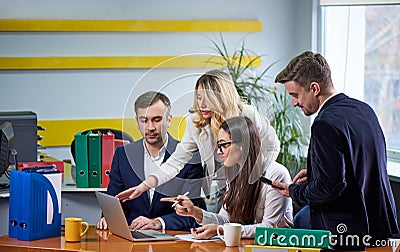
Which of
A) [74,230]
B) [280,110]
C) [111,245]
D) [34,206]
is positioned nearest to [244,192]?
[111,245]

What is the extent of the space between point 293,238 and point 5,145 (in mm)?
2008

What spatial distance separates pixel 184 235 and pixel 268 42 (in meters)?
3.26

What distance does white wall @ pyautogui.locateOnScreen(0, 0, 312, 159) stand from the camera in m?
5.68

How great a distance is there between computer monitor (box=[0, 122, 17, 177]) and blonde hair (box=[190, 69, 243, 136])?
4.79 feet

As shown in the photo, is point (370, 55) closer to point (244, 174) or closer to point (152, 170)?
point (244, 174)

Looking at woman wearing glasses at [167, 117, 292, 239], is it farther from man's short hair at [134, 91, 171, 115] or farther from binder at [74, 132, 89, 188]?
binder at [74, 132, 89, 188]

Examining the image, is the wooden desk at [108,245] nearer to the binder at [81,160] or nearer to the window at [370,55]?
the binder at [81,160]

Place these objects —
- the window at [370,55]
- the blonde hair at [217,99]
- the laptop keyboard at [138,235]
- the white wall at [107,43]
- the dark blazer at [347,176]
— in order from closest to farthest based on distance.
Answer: the dark blazer at [347,176]
the blonde hair at [217,99]
the laptop keyboard at [138,235]
the window at [370,55]
the white wall at [107,43]

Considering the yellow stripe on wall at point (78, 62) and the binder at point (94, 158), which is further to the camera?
the yellow stripe on wall at point (78, 62)

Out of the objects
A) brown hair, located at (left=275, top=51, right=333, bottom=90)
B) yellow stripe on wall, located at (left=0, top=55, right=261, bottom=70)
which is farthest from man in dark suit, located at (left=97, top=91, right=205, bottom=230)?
yellow stripe on wall, located at (left=0, top=55, right=261, bottom=70)

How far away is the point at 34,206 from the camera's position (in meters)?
3.22

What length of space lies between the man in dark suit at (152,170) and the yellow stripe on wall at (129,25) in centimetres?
234

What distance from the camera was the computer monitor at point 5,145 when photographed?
13.8 ft

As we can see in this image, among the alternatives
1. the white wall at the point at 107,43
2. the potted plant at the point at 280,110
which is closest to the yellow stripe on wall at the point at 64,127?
the white wall at the point at 107,43
